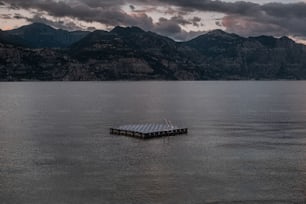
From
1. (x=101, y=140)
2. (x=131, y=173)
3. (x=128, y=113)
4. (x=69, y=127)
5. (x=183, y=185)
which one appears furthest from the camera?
(x=128, y=113)

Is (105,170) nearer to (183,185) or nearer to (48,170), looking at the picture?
(48,170)

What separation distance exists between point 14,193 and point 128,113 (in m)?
111

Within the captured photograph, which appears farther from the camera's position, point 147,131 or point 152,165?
point 147,131

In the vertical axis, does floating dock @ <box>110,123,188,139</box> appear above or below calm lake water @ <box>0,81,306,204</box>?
above

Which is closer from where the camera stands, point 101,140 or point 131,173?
point 131,173

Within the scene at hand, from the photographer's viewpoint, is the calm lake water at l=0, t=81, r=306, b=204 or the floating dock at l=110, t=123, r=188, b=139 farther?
the floating dock at l=110, t=123, r=188, b=139

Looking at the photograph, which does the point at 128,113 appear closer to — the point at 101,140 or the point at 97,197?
the point at 101,140

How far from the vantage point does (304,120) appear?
147 metres

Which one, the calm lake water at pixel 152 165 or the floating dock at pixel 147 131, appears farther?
the floating dock at pixel 147 131

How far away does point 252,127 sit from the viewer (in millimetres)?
127938

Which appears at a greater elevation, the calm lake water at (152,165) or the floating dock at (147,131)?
the floating dock at (147,131)

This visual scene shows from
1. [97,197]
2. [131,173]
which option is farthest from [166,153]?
[97,197]

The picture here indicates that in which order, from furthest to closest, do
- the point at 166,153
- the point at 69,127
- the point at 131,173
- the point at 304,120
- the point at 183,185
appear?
1. the point at 304,120
2. the point at 69,127
3. the point at 166,153
4. the point at 131,173
5. the point at 183,185

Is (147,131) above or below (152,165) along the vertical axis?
above
